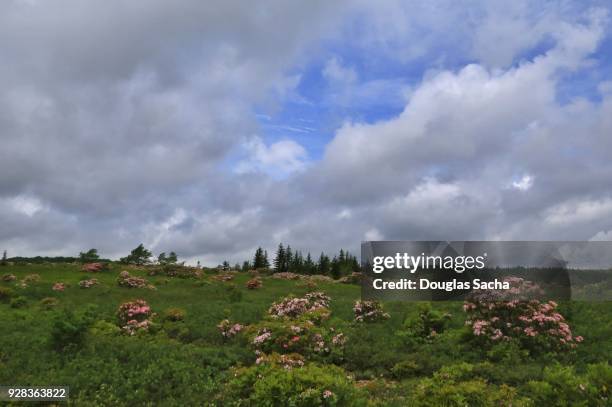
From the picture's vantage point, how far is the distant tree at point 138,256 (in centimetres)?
5930

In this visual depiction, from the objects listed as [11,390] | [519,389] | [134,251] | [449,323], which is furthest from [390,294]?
[134,251]

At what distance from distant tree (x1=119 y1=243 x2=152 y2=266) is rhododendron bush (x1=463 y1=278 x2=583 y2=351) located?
4915 centimetres

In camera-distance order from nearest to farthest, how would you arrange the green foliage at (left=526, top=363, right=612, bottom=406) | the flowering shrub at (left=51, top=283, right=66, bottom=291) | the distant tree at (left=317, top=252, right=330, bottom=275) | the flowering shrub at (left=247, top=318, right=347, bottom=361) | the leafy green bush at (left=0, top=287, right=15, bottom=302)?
the green foliage at (left=526, top=363, right=612, bottom=406)
the flowering shrub at (left=247, top=318, right=347, bottom=361)
the leafy green bush at (left=0, top=287, right=15, bottom=302)
the flowering shrub at (left=51, top=283, right=66, bottom=291)
the distant tree at (left=317, top=252, right=330, bottom=275)

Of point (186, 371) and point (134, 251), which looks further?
point (134, 251)

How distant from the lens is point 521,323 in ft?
53.9

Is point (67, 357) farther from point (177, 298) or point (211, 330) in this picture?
point (177, 298)

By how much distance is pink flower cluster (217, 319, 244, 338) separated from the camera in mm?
19031

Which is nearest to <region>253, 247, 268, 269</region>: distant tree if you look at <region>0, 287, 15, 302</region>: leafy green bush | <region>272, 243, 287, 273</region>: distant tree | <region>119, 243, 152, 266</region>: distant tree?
<region>272, 243, 287, 273</region>: distant tree

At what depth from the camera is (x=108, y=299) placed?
32156mm

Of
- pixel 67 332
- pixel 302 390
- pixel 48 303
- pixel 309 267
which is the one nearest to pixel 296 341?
pixel 302 390

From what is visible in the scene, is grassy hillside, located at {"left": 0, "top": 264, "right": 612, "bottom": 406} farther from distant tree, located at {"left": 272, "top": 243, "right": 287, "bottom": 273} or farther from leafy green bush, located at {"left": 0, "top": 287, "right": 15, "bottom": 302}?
distant tree, located at {"left": 272, "top": 243, "right": 287, "bottom": 273}

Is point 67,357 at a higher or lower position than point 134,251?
lower

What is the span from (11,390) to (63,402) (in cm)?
159

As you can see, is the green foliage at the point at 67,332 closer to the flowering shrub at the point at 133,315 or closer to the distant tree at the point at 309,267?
the flowering shrub at the point at 133,315
